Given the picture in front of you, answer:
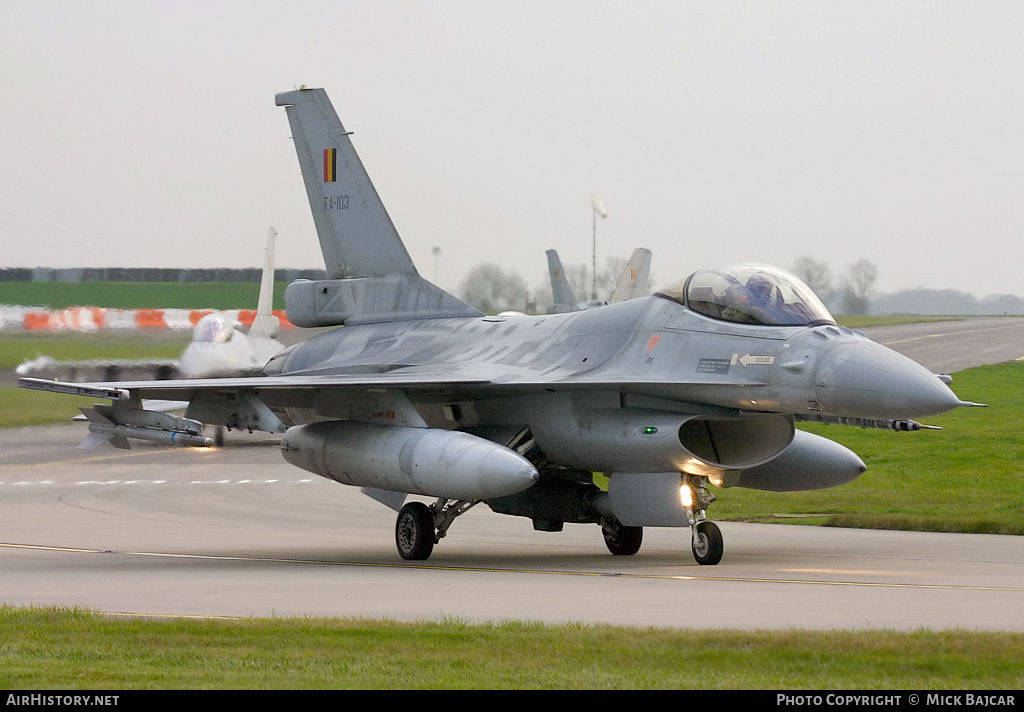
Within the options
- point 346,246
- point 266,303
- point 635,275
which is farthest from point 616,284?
point 346,246

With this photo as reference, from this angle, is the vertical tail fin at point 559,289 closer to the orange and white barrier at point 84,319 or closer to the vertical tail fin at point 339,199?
the orange and white barrier at point 84,319

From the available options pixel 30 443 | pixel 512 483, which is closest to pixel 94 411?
pixel 512 483

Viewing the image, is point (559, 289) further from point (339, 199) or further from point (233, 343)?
point (339, 199)

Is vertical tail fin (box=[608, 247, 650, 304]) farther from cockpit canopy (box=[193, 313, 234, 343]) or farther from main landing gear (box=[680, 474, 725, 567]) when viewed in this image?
main landing gear (box=[680, 474, 725, 567])

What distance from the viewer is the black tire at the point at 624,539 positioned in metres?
14.9

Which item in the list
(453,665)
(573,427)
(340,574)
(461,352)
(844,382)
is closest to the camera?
(453,665)

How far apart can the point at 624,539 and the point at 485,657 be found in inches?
303

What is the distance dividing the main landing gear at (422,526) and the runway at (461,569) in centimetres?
20

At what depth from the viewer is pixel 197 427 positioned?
48.5 ft

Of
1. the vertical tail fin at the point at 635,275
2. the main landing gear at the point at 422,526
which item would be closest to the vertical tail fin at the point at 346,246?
the main landing gear at the point at 422,526

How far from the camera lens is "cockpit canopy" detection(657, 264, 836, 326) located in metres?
12.7

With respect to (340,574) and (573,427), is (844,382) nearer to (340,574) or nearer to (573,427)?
A: (573,427)

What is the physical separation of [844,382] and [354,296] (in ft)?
25.5

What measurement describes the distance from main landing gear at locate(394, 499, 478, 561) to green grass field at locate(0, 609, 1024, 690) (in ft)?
19.1
